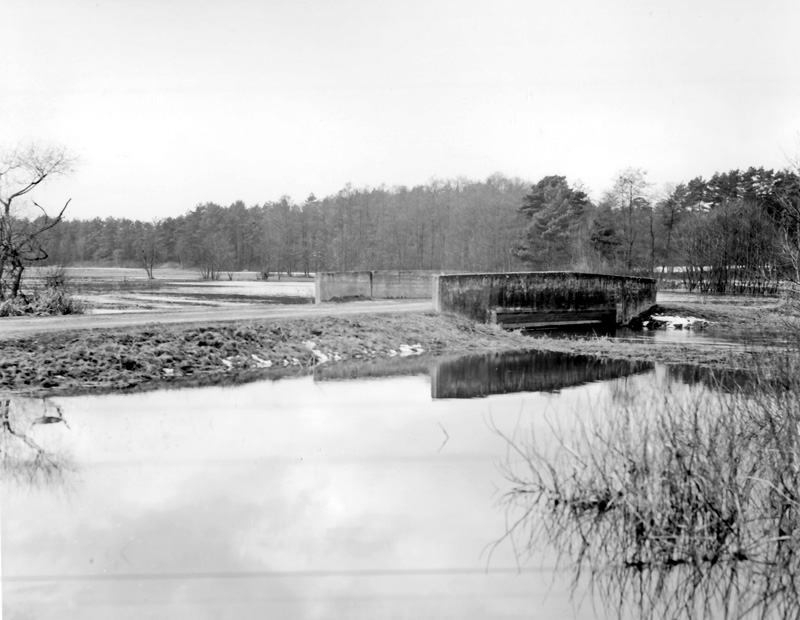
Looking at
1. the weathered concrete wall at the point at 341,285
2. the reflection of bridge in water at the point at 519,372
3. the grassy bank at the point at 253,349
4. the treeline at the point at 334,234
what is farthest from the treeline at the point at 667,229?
the reflection of bridge in water at the point at 519,372

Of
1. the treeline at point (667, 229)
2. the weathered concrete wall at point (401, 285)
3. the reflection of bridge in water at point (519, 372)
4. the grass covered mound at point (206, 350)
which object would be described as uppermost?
the treeline at point (667, 229)

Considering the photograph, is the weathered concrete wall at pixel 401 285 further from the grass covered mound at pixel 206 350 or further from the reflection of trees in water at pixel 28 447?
the reflection of trees in water at pixel 28 447

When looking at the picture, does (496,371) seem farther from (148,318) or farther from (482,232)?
(482,232)

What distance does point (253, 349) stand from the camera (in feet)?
63.4

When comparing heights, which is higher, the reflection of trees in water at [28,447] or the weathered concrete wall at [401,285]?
the weathered concrete wall at [401,285]

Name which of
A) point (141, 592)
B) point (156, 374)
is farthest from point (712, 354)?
point (141, 592)

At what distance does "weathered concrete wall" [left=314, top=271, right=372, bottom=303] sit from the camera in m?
34.6

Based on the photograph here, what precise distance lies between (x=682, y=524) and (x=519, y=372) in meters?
11.4

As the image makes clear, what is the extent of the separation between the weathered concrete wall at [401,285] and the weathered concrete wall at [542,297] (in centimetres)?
774

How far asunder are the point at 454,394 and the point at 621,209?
62.3 m

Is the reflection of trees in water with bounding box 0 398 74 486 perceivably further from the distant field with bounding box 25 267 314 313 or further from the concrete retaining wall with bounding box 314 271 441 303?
the concrete retaining wall with bounding box 314 271 441 303

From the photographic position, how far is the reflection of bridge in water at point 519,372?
16109 millimetres

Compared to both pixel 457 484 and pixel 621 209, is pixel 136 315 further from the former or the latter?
pixel 621 209

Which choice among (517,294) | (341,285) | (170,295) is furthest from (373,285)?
(170,295)
